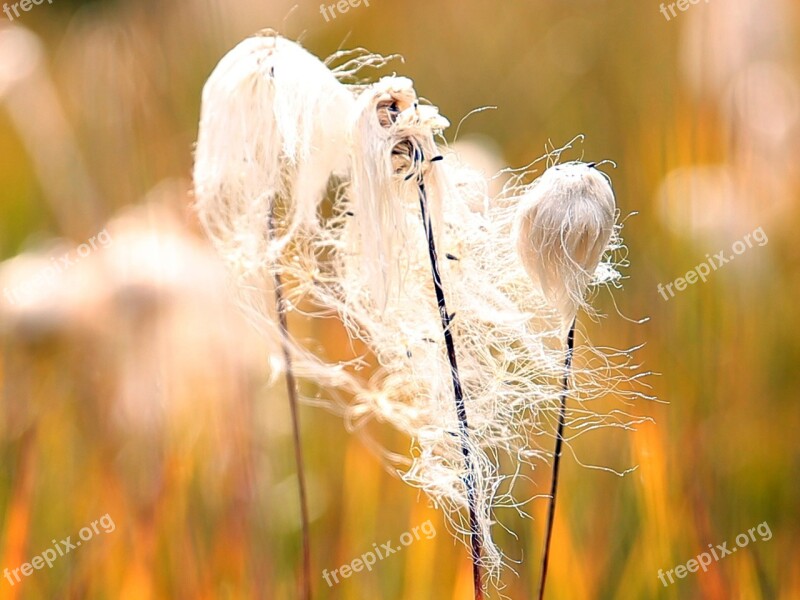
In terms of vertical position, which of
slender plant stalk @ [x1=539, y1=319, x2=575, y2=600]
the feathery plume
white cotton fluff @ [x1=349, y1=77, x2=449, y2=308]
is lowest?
slender plant stalk @ [x1=539, y1=319, x2=575, y2=600]

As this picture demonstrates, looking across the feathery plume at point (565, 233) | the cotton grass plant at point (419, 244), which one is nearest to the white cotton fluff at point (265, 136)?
the cotton grass plant at point (419, 244)

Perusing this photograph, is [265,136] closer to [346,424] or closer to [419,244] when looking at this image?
[419,244]

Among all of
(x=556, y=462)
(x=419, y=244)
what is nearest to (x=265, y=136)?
(x=419, y=244)

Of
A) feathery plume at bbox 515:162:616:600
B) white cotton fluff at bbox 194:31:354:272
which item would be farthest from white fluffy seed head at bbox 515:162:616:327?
white cotton fluff at bbox 194:31:354:272

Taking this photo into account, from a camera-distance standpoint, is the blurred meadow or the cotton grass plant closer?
the cotton grass plant

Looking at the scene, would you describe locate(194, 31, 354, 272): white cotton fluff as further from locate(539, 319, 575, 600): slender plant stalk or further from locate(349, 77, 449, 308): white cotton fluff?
locate(539, 319, 575, 600): slender plant stalk

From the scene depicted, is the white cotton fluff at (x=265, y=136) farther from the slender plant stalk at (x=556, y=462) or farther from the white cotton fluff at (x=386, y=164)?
the slender plant stalk at (x=556, y=462)

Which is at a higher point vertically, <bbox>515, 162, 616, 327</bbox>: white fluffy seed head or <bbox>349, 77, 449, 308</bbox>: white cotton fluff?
<bbox>349, 77, 449, 308</bbox>: white cotton fluff
